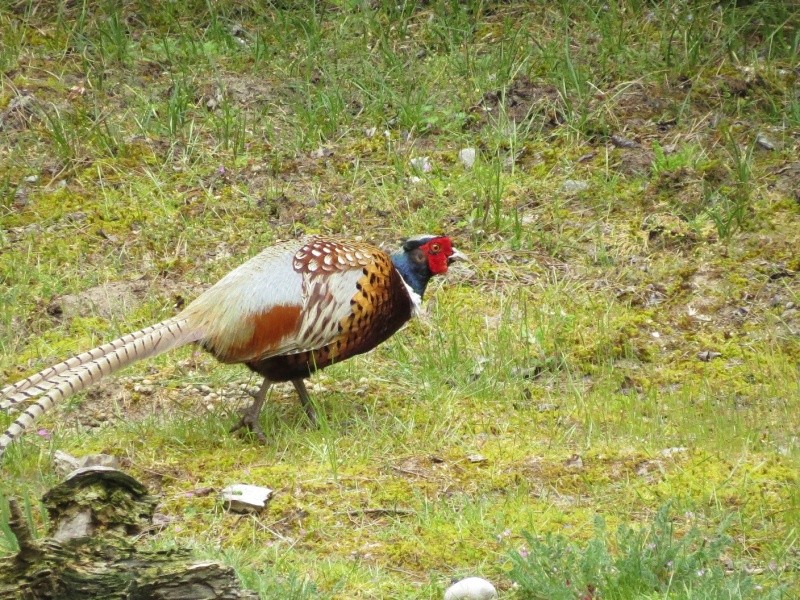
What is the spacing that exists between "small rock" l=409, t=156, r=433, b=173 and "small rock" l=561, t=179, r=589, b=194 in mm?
864

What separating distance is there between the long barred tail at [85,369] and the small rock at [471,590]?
70.4 inches

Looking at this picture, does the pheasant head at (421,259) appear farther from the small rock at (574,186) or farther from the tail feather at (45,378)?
the small rock at (574,186)

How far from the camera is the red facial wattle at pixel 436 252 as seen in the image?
5.93 metres

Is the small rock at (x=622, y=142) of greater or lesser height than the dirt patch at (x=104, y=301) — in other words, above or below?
above

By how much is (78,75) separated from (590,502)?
18.9ft

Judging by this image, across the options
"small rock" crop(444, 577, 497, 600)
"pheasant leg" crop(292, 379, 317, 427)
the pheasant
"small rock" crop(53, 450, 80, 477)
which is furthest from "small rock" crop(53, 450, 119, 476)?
"small rock" crop(444, 577, 497, 600)

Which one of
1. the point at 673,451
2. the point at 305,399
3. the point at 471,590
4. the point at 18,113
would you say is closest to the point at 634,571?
the point at 471,590

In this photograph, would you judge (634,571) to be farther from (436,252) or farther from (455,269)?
(455,269)

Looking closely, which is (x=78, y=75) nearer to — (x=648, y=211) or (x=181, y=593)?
(x=648, y=211)

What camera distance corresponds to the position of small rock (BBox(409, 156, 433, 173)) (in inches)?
316

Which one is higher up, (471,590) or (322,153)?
(322,153)

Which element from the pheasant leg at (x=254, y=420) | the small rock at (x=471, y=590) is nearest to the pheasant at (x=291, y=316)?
the pheasant leg at (x=254, y=420)

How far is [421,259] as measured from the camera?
5.93 metres

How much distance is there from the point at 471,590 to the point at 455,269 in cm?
366
